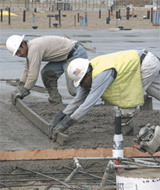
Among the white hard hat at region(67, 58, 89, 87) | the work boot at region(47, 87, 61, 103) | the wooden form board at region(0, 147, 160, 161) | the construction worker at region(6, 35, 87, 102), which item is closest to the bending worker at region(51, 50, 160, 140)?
the white hard hat at region(67, 58, 89, 87)

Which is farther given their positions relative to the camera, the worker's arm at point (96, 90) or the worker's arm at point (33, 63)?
the worker's arm at point (33, 63)

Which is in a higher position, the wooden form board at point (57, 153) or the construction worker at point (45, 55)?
the construction worker at point (45, 55)

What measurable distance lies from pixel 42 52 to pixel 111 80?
8.50ft

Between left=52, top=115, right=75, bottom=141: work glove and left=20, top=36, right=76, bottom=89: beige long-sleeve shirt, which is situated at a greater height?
left=20, top=36, right=76, bottom=89: beige long-sleeve shirt

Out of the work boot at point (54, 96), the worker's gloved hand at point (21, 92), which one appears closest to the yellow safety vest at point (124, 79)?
the worker's gloved hand at point (21, 92)

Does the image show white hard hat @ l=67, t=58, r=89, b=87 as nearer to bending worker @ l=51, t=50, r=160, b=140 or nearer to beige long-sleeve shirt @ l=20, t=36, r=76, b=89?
bending worker @ l=51, t=50, r=160, b=140

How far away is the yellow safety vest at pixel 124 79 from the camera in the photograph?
7465 millimetres

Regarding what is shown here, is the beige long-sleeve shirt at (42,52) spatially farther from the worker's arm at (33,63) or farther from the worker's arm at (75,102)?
the worker's arm at (75,102)

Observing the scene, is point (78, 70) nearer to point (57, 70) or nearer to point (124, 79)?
point (124, 79)

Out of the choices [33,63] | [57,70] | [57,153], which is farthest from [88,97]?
[57,70]

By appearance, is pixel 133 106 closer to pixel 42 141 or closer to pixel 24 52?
pixel 42 141

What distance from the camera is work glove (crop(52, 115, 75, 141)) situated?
7.55m

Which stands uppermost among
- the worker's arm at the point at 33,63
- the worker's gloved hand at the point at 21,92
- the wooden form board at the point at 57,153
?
the worker's arm at the point at 33,63

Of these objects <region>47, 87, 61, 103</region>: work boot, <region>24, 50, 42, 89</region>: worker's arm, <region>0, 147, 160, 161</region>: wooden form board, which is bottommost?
<region>0, 147, 160, 161</region>: wooden form board
